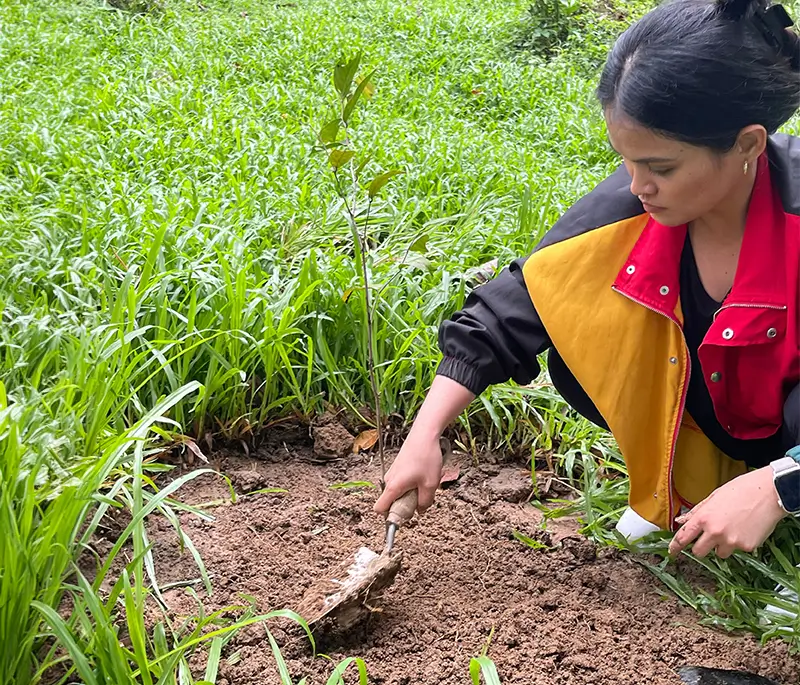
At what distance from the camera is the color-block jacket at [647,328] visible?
5.87 feet

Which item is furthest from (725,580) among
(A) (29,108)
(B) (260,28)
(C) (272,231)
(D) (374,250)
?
(B) (260,28)

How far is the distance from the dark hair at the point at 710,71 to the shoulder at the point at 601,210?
0.32m

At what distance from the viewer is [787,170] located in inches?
70.6

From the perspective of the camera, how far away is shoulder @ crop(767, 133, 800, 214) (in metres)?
1.77

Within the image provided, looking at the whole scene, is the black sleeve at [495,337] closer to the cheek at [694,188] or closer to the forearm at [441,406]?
the forearm at [441,406]

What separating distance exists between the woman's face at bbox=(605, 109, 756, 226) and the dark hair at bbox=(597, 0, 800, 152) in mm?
22

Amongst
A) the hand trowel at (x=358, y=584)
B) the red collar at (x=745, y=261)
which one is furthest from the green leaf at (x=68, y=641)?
the red collar at (x=745, y=261)

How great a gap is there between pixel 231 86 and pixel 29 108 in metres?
1.15

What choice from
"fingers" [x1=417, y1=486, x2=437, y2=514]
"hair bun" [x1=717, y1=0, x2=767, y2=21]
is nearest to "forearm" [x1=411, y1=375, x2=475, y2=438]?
"fingers" [x1=417, y1=486, x2=437, y2=514]

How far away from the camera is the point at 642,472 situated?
2.04 meters

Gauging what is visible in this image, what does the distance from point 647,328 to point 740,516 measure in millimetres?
475

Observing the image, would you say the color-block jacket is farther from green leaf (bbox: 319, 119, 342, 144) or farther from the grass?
green leaf (bbox: 319, 119, 342, 144)

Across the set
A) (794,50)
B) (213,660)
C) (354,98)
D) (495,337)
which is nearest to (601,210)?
(495,337)

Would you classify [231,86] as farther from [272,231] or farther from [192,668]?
[192,668]
